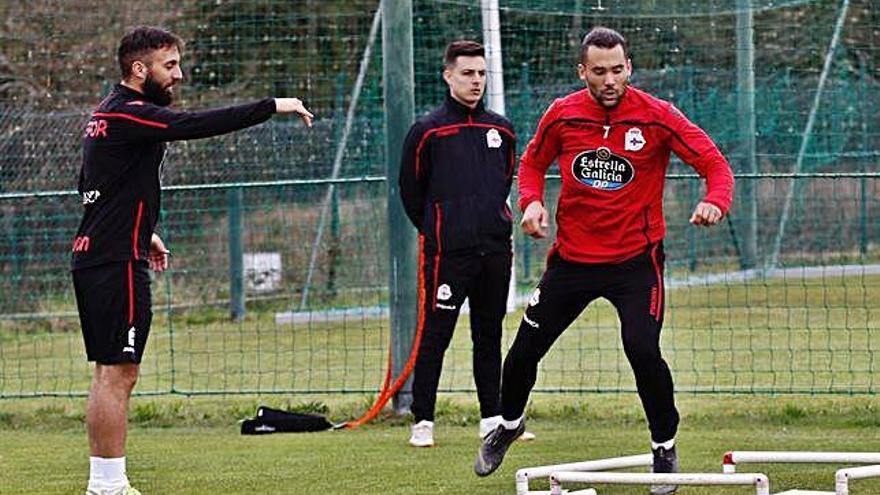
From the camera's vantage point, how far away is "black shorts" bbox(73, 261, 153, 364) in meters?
7.52

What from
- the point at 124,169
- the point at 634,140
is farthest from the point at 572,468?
the point at 124,169

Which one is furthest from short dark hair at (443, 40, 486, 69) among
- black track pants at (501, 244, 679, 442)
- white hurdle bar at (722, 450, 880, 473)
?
white hurdle bar at (722, 450, 880, 473)

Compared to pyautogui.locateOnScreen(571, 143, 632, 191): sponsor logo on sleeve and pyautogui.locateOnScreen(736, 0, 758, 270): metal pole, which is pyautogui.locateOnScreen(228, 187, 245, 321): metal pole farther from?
pyautogui.locateOnScreen(571, 143, 632, 191): sponsor logo on sleeve

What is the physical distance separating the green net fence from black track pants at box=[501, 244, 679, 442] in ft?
10.1

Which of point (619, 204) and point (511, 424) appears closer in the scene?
point (619, 204)

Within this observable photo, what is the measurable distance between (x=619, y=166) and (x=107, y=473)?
2430 mm

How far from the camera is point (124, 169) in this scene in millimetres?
7539

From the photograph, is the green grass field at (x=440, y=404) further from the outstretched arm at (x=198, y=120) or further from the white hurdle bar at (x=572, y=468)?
the outstretched arm at (x=198, y=120)

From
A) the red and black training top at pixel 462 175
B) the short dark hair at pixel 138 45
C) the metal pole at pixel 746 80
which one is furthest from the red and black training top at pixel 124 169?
the metal pole at pixel 746 80

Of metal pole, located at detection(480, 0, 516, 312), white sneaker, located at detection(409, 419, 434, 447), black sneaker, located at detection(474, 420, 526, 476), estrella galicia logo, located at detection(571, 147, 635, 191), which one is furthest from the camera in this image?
metal pole, located at detection(480, 0, 516, 312)

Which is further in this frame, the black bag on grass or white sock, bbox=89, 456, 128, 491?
the black bag on grass

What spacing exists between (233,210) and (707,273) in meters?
4.16

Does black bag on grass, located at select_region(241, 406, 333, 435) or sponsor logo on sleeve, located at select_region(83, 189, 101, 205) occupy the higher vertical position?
sponsor logo on sleeve, located at select_region(83, 189, 101, 205)

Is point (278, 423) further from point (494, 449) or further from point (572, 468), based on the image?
point (572, 468)
